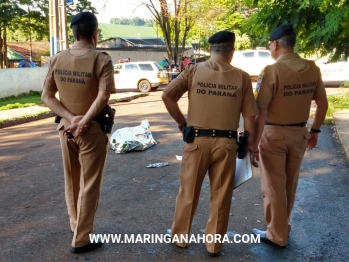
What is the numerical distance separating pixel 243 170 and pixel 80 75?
1637mm

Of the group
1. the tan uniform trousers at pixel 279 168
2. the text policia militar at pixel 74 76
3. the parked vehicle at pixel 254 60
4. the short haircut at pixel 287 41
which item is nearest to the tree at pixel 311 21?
the short haircut at pixel 287 41

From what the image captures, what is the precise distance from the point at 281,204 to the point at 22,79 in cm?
1685

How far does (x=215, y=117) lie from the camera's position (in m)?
3.55

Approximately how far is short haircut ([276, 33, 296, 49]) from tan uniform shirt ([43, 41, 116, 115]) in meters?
1.52

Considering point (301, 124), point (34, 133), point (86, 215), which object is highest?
point (301, 124)

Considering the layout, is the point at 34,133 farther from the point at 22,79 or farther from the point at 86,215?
the point at 22,79

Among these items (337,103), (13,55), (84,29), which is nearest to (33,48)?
(13,55)

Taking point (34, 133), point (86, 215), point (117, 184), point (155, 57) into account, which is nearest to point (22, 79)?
point (34, 133)

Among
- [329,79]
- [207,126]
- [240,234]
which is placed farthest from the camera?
[329,79]

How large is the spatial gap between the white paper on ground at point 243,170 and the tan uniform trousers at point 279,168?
0.92ft

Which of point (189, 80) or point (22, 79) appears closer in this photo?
point (189, 80)

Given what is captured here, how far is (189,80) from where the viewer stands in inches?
Answer: 141

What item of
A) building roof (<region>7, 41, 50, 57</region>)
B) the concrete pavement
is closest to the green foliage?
the concrete pavement

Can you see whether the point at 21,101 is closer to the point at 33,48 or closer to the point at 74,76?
the point at 74,76
